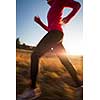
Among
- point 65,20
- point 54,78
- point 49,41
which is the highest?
point 65,20

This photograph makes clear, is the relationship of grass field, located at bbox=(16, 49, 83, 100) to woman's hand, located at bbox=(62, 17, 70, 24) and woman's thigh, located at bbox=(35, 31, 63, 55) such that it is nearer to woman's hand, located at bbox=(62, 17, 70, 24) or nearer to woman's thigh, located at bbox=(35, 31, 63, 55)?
woman's thigh, located at bbox=(35, 31, 63, 55)

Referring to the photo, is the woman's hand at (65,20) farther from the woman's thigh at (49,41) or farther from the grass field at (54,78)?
the grass field at (54,78)

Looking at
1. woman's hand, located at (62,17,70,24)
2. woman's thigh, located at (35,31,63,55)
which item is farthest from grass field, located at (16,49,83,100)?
woman's hand, located at (62,17,70,24)

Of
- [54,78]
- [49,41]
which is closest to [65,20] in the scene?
[49,41]

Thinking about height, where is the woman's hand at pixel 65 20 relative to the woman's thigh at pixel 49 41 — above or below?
above

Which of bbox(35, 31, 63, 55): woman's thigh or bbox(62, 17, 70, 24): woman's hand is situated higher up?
bbox(62, 17, 70, 24): woman's hand

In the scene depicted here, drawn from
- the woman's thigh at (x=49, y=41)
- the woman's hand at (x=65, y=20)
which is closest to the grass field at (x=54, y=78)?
the woman's thigh at (x=49, y=41)

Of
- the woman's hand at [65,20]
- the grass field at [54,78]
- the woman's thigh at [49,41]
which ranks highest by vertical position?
the woman's hand at [65,20]

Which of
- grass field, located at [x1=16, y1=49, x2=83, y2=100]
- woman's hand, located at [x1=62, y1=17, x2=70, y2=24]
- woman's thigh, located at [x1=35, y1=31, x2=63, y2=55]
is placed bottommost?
grass field, located at [x1=16, y1=49, x2=83, y2=100]

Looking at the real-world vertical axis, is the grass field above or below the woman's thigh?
below

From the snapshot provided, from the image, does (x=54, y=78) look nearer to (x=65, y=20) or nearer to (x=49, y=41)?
(x=49, y=41)
